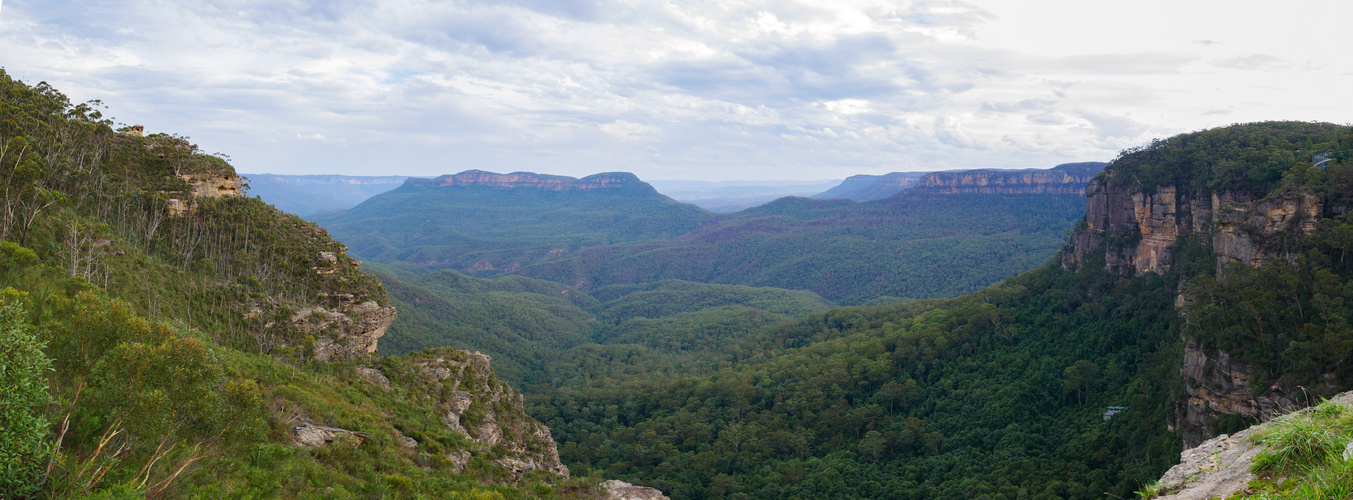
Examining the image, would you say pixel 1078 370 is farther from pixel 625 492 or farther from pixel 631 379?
pixel 631 379

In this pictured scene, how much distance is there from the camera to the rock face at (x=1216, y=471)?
9086mm

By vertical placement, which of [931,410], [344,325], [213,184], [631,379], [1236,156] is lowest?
[631,379]

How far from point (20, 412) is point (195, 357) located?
3420mm

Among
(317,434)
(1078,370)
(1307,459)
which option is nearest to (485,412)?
(317,434)

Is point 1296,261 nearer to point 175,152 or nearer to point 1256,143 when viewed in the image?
point 1256,143

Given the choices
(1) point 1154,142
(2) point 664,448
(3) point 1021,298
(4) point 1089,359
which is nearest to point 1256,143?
(1) point 1154,142

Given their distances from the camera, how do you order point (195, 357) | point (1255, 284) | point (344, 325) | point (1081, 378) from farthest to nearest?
point (1081, 378) → point (344, 325) → point (1255, 284) → point (195, 357)

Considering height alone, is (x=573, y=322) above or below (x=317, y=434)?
below

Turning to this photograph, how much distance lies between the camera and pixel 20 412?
10.9 metres

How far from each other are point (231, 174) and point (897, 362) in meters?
60.0

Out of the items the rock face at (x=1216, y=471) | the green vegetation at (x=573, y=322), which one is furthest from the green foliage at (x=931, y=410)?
the rock face at (x=1216, y=471)

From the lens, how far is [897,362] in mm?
65562

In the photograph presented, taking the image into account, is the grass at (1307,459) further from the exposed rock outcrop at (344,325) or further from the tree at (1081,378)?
the tree at (1081,378)

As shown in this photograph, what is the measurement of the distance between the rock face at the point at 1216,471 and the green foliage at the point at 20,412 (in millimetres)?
18992
